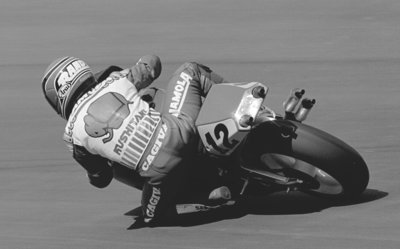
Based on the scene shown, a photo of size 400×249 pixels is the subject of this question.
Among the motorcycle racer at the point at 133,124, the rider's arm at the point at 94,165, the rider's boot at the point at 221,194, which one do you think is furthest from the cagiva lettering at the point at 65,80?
the rider's boot at the point at 221,194

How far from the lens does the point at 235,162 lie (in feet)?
22.5

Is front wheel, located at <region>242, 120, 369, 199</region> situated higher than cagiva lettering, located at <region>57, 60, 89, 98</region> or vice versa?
front wheel, located at <region>242, 120, 369, 199</region>

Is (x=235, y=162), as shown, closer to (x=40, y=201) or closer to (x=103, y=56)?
(x=40, y=201)

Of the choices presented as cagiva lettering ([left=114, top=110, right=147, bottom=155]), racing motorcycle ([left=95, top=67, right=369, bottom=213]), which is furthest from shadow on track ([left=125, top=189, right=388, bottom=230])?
cagiva lettering ([left=114, top=110, right=147, bottom=155])

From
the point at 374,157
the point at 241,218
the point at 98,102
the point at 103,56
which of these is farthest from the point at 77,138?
the point at 103,56

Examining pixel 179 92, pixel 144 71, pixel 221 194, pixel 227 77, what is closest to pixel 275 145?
pixel 221 194

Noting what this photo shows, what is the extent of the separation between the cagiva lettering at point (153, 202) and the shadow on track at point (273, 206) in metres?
0.17

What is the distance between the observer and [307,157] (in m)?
6.61

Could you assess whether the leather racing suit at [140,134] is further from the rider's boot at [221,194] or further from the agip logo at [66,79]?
the rider's boot at [221,194]

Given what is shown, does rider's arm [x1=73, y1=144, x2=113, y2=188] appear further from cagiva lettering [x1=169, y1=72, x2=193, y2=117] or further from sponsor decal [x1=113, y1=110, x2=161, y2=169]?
cagiva lettering [x1=169, y1=72, x2=193, y2=117]

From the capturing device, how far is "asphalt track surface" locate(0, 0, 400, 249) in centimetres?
684

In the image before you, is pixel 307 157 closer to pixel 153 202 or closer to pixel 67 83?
pixel 153 202

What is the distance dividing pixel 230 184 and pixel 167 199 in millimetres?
432

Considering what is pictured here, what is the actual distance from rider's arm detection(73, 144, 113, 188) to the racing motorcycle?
0.69 m
